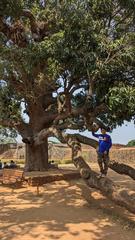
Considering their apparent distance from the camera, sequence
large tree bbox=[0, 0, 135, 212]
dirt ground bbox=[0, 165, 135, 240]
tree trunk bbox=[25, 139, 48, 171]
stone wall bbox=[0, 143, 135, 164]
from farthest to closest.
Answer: stone wall bbox=[0, 143, 135, 164]
tree trunk bbox=[25, 139, 48, 171]
large tree bbox=[0, 0, 135, 212]
dirt ground bbox=[0, 165, 135, 240]

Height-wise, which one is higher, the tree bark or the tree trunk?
the tree trunk

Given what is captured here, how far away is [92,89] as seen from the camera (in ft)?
47.3

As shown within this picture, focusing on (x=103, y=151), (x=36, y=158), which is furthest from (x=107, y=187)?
(x=36, y=158)

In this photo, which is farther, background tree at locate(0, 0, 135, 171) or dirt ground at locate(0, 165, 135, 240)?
background tree at locate(0, 0, 135, 171)

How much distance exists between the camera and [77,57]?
1353 centimetres

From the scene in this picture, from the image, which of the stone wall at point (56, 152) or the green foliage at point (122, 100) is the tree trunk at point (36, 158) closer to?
the green foliage at point (122, 100)

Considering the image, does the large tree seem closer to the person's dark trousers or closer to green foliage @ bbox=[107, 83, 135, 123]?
green foliage @ bbox=[107, 83, 135, 123]

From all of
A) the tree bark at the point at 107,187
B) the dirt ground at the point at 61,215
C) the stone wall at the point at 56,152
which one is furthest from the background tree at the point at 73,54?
the stone wall at the point at 56,152

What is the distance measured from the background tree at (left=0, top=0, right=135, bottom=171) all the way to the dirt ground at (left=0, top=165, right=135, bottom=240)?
2154 millimetres

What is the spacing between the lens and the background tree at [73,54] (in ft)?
44.2

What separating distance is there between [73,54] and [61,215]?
4.91m

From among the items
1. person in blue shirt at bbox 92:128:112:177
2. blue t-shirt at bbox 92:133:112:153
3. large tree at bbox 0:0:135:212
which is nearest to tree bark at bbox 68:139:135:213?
large tree at bbox 0:0:135:212

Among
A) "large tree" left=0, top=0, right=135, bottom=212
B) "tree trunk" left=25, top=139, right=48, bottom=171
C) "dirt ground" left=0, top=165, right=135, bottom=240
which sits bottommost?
"dirt ground" left=0, top=165, right=135, bottom=240

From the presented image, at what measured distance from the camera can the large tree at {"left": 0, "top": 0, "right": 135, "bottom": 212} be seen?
1333cm
